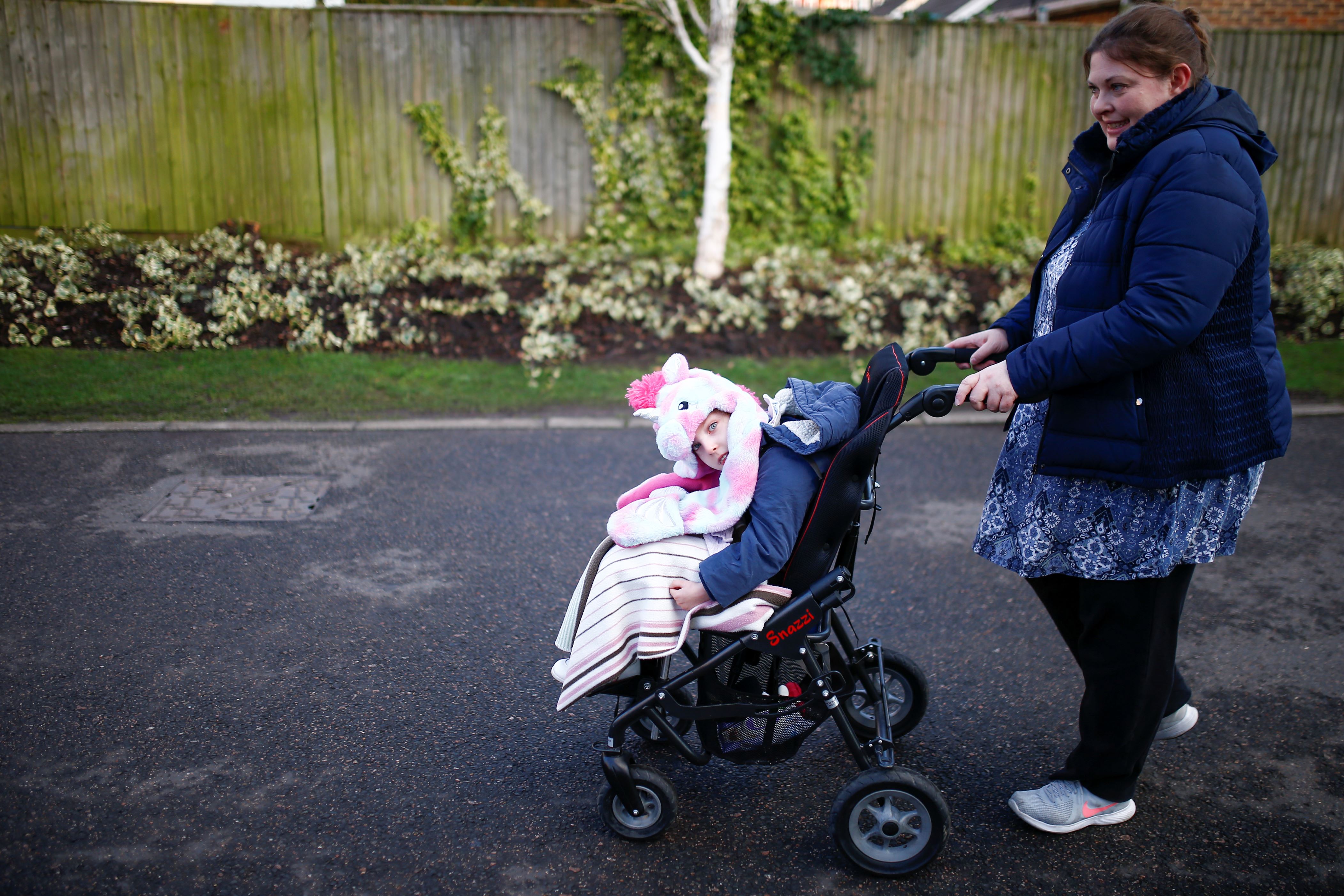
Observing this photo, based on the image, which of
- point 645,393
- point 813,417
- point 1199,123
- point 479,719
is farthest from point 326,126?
point 1199,123

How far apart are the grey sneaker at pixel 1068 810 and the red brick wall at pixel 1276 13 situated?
1189 cm

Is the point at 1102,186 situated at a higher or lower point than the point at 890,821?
higher

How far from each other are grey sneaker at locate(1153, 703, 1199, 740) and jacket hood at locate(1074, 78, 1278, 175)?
1659 mm

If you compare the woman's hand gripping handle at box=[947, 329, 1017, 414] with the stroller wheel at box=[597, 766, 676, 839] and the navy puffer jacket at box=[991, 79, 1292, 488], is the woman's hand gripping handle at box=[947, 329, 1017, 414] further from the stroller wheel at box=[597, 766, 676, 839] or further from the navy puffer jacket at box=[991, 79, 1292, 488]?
the stroller wheel at box=[597, 766, 676, 839]

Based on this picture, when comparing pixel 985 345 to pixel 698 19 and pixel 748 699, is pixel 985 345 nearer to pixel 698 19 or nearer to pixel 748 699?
pixel 748 699

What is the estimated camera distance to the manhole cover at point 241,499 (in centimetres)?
470

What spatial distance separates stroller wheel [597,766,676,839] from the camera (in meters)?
2.54

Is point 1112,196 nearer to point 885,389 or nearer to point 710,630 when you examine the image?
point 885,389

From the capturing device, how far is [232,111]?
9422mm

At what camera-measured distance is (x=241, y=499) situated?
194 inches

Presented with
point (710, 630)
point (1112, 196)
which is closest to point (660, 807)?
point (710, 630)

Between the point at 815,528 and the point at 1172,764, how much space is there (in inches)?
59.8

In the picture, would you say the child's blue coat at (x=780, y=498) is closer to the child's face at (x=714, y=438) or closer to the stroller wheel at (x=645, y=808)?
the child's face at (x=714, y=438)

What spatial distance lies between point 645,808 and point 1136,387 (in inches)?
65.6
